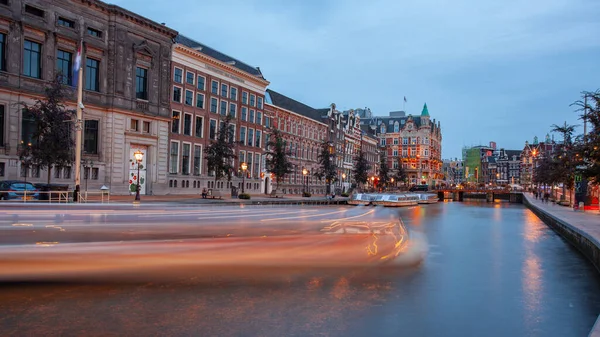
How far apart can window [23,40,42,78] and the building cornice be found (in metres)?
16.8

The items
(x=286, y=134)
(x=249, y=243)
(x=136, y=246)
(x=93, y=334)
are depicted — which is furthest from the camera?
(x=286, y=134)

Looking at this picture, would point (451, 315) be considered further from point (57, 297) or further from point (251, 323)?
point (57, 297)

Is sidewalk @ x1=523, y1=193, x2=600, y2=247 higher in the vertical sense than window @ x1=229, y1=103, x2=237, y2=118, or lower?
lower

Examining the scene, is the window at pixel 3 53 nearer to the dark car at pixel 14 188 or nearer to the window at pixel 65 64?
the window at pixel 65 64

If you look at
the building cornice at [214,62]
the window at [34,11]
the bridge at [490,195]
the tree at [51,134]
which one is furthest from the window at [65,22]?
the bridge at [490,195]

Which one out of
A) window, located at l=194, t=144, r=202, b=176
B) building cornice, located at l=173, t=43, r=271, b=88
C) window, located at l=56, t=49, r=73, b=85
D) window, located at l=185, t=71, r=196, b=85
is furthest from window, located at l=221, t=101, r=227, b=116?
window, located at l=56, t=49, r=73, b=85

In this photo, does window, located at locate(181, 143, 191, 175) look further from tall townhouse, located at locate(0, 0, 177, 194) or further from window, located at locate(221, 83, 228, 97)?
window, located at locate(221, 83, 228, 97)

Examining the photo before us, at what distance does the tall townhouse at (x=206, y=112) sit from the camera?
60.3 m

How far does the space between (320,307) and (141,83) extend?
49874 millimetres

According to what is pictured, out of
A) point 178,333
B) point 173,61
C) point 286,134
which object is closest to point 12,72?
point 173,61

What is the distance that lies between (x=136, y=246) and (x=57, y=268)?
2189 millimetres

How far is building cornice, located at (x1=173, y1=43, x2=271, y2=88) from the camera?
59581 mm

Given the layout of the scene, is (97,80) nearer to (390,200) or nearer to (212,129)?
(212,129)

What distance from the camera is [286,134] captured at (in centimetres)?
8544
